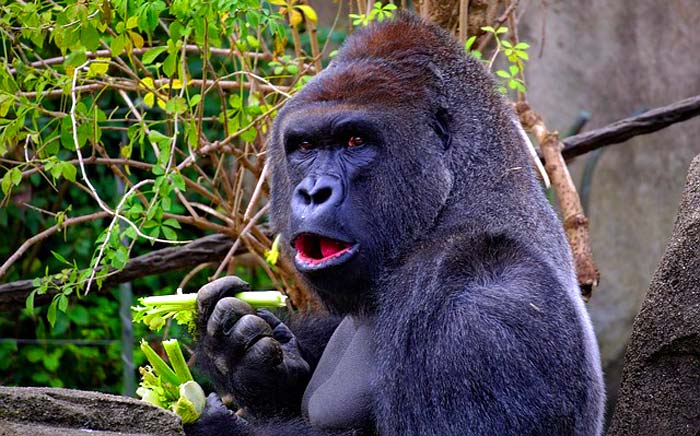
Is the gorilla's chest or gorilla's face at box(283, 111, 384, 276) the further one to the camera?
the gorilla's chest

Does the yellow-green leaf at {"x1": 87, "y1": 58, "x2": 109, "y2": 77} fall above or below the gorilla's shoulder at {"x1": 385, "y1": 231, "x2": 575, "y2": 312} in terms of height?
above

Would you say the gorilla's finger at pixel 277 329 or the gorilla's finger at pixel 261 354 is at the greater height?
the gorilla's finger at pixel 261 354

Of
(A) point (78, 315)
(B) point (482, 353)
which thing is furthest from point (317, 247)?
(A) point (78, 315)

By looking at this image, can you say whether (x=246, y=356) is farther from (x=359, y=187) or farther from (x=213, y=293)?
(x=359, y=187)

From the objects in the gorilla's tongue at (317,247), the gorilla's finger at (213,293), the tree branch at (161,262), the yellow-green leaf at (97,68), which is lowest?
the tree branch at (161,262)

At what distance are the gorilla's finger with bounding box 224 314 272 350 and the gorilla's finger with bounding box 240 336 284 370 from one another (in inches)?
0.8

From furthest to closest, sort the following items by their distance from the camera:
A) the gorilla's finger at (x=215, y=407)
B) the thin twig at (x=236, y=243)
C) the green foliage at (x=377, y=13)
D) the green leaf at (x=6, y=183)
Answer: the thin twig at (x=236, y=243) < the green foliage at (x=377, y=13) < the green leaf at (x=6, y=183) < the gorilla's finger at (x=215, y=407)

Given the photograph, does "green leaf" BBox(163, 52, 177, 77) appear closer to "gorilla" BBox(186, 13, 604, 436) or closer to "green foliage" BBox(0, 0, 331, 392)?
"green foliage" BBox(0, 0, 331, 392)

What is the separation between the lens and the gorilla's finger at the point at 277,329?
10.5 feet

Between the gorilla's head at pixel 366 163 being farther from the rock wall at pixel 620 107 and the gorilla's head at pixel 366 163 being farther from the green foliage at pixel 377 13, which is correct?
the rock wall at pixel 620 107

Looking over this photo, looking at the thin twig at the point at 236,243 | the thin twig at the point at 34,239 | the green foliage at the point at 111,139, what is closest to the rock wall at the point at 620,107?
the green foliage at the point at 111,139

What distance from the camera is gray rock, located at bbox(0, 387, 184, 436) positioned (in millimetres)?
2295

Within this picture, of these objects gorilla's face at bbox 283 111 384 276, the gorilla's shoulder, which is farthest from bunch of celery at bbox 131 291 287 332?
the gorilla's shoulder

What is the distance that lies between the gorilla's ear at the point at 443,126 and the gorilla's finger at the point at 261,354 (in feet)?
2.51
